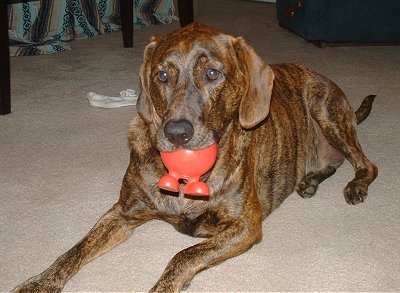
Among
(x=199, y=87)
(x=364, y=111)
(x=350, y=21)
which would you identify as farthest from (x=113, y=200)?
(x=350, y=21)

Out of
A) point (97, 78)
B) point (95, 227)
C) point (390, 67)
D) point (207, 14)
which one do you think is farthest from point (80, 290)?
point (207, 14)

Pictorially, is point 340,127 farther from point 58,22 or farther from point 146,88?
point 58,22

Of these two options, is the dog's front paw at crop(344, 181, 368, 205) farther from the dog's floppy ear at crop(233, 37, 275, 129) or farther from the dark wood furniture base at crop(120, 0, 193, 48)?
the dark wood furniture base at crop(120, 0, 193, 48)

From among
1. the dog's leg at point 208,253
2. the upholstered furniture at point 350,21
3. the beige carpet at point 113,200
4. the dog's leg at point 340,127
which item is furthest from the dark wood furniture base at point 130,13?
the dog's leg at point 208,253

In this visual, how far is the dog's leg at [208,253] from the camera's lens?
2172 mm

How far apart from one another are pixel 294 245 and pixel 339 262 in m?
0.22

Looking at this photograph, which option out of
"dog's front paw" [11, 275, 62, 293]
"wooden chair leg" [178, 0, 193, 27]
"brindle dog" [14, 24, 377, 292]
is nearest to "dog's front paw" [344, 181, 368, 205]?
"brindle dog" [14, 24, 377, 292]

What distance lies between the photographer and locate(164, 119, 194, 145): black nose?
2.20 metres

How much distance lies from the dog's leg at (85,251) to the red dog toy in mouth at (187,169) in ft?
1.32

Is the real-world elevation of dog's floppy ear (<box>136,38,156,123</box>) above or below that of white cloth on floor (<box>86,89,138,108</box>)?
above

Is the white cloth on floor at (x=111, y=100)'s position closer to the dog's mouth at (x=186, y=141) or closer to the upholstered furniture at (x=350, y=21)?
the dog's mouth at (x=186, y=141)

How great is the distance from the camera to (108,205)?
114 inches

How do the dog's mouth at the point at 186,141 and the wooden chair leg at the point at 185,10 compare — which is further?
the wooden chair leg at the point at 185,10

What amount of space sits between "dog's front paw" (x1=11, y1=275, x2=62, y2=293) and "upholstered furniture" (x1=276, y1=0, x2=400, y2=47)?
4542 mm
